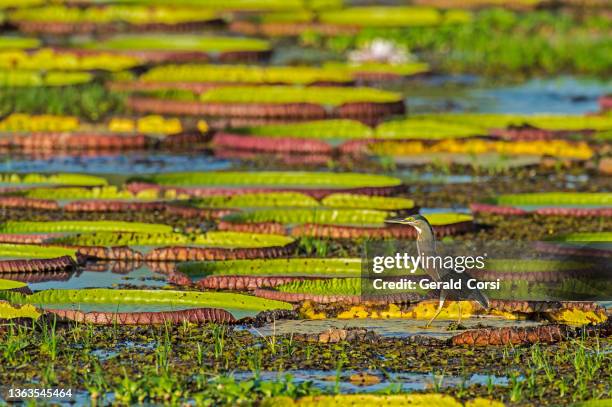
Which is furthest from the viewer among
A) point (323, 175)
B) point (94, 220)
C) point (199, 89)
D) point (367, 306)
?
point (199, 89)

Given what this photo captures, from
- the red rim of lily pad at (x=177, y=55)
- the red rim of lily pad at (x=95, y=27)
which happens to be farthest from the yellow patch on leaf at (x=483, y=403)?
the red rim of lily pad at (x=95, y=27)

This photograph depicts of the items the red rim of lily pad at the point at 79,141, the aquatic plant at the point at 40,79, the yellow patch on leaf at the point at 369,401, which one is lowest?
the yellow patch on leaf at the point at 369,401

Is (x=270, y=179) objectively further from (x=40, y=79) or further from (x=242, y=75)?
(x=40, y=79)

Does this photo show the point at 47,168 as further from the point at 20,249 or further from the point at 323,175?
the point at 20,249

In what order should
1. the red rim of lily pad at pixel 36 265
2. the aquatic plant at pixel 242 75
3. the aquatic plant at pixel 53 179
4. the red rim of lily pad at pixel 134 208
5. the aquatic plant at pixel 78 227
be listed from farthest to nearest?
the aquatic plant at pixel 242 75, the aquatic plant at pixel 53 179, the red rim of lily pad at pixel 134 208, the aquatic plant at pixel 78 227, the red rim of lily pad at pixel 36 265

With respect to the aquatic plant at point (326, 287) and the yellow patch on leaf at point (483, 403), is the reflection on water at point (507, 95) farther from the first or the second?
the yellow patch on leaf at point (483, 403)

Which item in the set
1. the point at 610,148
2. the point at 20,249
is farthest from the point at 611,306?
the point at 610,148

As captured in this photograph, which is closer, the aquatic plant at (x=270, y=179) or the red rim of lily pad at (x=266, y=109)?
the aquatic plant at (x=270, y=179)

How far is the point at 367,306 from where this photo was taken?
32.4 ft

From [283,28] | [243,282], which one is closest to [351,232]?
[243,282]

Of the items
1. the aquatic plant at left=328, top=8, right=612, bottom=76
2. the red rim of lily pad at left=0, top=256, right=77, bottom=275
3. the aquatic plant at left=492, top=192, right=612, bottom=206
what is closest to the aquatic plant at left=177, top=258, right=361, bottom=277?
the red rim of lily pad at left=0, top=256, right=77, bottom=275

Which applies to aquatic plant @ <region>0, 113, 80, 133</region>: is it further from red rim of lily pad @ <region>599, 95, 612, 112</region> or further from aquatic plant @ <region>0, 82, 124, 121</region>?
red rim of lily pad @ <region>599, 95, 612, 112</region>

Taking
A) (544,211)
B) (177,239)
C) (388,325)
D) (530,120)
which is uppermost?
(530,120)

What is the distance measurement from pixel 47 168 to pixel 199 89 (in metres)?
4.91
